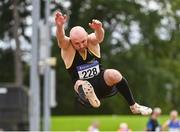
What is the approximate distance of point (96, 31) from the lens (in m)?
11.0

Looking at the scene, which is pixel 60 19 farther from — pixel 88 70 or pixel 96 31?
pixel 88 70

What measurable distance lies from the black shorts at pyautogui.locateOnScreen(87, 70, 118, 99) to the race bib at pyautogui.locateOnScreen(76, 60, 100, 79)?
66mm

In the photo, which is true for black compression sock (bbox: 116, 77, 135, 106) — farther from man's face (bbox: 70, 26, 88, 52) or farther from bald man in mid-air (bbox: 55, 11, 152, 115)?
man's face (bbox: 70, 26, 88, 52)

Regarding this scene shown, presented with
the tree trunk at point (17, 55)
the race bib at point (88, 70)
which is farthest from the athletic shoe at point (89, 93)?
the tree trunk at point (17, 55)

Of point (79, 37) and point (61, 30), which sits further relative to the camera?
point (79, 37)

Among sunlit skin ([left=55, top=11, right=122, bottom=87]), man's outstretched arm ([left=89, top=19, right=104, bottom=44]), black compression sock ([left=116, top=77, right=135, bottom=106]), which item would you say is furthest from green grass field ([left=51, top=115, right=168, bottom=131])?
man's outstretched arm ([left=89, top=19, right=104, bottom=44])

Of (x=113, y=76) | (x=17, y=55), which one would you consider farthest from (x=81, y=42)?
(x=17, y=55)

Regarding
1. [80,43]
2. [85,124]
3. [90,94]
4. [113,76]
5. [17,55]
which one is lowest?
[85,124]

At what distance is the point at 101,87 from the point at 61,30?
113 cm

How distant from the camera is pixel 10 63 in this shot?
53.1 m

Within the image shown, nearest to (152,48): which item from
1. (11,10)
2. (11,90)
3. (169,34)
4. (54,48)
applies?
(169,34)

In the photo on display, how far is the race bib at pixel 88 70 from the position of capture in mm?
11141

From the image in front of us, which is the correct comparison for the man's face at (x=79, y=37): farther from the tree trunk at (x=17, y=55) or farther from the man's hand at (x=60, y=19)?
the tree trunk at (x=17, y=55)

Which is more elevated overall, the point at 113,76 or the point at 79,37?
the point at 79,37
